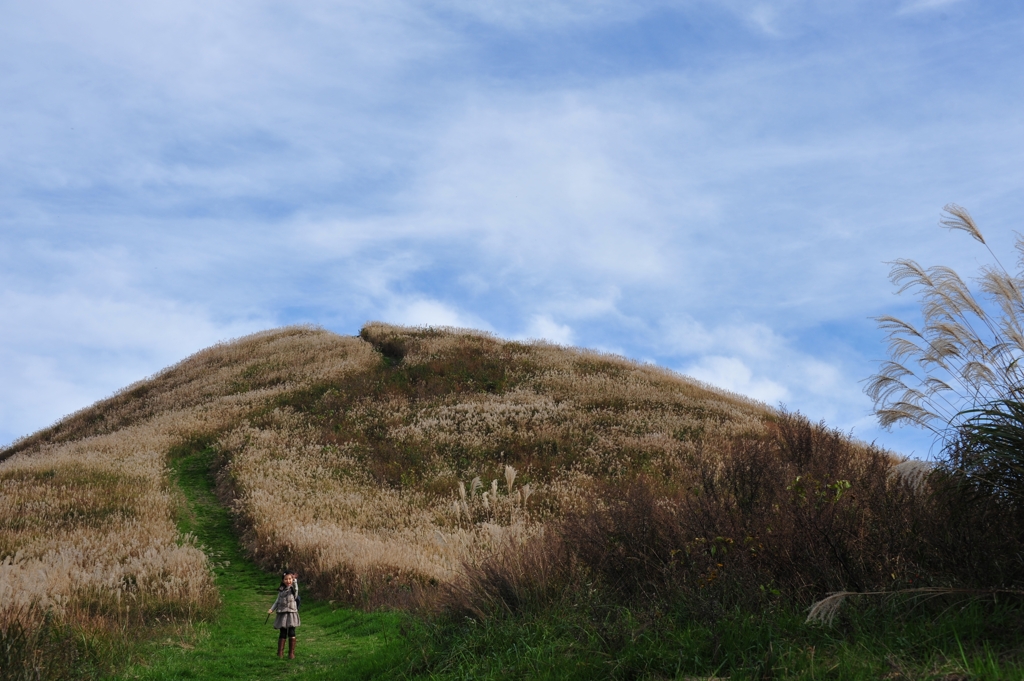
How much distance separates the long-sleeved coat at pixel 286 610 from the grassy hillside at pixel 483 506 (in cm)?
170

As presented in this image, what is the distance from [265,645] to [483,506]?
6950mm

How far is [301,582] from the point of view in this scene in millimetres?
14289

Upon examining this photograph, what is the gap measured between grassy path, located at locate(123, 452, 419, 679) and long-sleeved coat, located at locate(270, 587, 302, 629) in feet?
1.40

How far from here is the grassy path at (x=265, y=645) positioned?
28.5ft

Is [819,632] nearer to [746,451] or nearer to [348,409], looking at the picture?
[746,451]

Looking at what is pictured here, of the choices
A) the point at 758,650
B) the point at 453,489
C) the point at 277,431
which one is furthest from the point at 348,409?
the point at 758,650

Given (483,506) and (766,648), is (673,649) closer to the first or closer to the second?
(766,648)

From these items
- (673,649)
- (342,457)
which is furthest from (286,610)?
(342,457)

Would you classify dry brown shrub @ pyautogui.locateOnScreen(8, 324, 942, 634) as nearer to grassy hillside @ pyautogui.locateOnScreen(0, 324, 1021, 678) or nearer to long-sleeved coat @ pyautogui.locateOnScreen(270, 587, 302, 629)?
grassy hillside @ pyautogui.locateOnScreen(0, 324, 1021, 678)

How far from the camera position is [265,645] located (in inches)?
432

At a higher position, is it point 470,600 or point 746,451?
point 746,451

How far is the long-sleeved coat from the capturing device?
10.5 meters

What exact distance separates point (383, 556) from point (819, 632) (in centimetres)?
947

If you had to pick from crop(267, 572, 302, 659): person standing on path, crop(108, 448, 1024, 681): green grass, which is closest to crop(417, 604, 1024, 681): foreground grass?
crop(108, 448, 1024, 681): green grass
